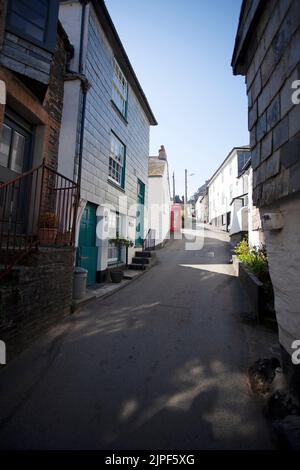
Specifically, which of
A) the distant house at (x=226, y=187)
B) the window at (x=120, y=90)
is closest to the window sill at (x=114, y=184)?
the window at (x=120, y=90)

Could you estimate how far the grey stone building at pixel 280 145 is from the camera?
7.66ft

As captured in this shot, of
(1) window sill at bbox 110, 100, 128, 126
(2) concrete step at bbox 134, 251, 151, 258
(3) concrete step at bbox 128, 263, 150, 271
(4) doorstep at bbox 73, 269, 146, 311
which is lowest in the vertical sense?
(4) doorstep at bbox 73, 269, 146, 311

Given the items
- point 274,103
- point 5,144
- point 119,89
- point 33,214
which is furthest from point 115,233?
point 274,103

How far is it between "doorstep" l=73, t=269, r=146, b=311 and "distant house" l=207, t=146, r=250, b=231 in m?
15.7

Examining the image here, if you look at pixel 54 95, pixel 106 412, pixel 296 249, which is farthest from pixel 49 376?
pixel 54 95

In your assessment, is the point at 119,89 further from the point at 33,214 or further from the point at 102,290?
the point at 102,290

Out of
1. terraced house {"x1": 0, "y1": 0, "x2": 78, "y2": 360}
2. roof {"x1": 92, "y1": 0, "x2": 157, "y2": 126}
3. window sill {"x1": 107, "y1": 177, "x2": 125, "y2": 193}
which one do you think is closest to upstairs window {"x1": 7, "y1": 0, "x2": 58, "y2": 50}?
terraced house {"x1": 0, "y1": 0, "x2": 78, "y2": 360}

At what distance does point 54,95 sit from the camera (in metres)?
5.80

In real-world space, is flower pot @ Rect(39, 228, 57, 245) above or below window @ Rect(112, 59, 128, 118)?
below

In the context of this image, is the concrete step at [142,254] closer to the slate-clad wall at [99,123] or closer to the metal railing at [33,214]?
the slate-clad wall at [99,123]

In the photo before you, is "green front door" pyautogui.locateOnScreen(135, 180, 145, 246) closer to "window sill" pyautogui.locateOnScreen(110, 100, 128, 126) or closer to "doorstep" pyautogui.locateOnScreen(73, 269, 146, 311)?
"window sill" pyautogui.locateOnScreen(110, 100, 128, 126)

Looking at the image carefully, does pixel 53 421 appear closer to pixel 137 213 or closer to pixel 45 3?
pixel 45 3

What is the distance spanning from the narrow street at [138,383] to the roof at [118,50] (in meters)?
8.84

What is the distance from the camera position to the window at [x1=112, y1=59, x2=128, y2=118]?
885cm
